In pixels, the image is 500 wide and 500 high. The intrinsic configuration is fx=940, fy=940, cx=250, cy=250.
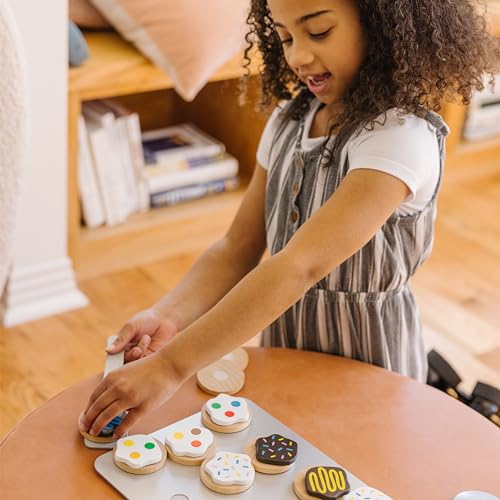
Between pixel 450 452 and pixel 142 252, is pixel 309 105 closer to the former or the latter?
pixel 450 452

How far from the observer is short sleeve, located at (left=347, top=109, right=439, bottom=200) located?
3.29ft

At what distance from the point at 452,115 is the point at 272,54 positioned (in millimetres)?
1457

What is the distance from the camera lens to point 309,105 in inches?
47.9

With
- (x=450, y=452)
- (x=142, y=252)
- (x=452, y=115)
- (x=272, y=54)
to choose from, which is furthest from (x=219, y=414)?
(x=452, y=115)

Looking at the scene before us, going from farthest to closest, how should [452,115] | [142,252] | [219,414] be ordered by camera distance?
[452,115], [142,252], [219,414]

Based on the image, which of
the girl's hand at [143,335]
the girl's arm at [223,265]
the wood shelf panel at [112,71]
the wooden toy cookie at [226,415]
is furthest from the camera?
the wood shelf panel at [112,71]

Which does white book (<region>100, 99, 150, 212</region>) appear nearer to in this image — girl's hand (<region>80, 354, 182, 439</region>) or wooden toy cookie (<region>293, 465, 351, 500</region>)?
girl's hand (<region>80, 354, 182, 439</region>)

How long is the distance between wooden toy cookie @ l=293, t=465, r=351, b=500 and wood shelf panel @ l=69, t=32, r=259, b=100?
117 centimetres

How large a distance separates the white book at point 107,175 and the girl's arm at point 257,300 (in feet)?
3.71

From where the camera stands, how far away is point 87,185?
6.70 feet

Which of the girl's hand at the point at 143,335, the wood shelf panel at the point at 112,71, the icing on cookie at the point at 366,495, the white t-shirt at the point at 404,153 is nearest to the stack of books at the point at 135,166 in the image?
A: the wood shelf panel at the point at 112,71

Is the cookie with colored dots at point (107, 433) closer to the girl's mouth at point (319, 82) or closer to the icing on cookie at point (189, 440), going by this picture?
the icing on cookie at point (189, 440)

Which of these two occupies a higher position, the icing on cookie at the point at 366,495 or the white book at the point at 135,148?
the icing on cookie at the point at 366,495

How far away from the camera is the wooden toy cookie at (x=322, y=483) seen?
0.87 metres
